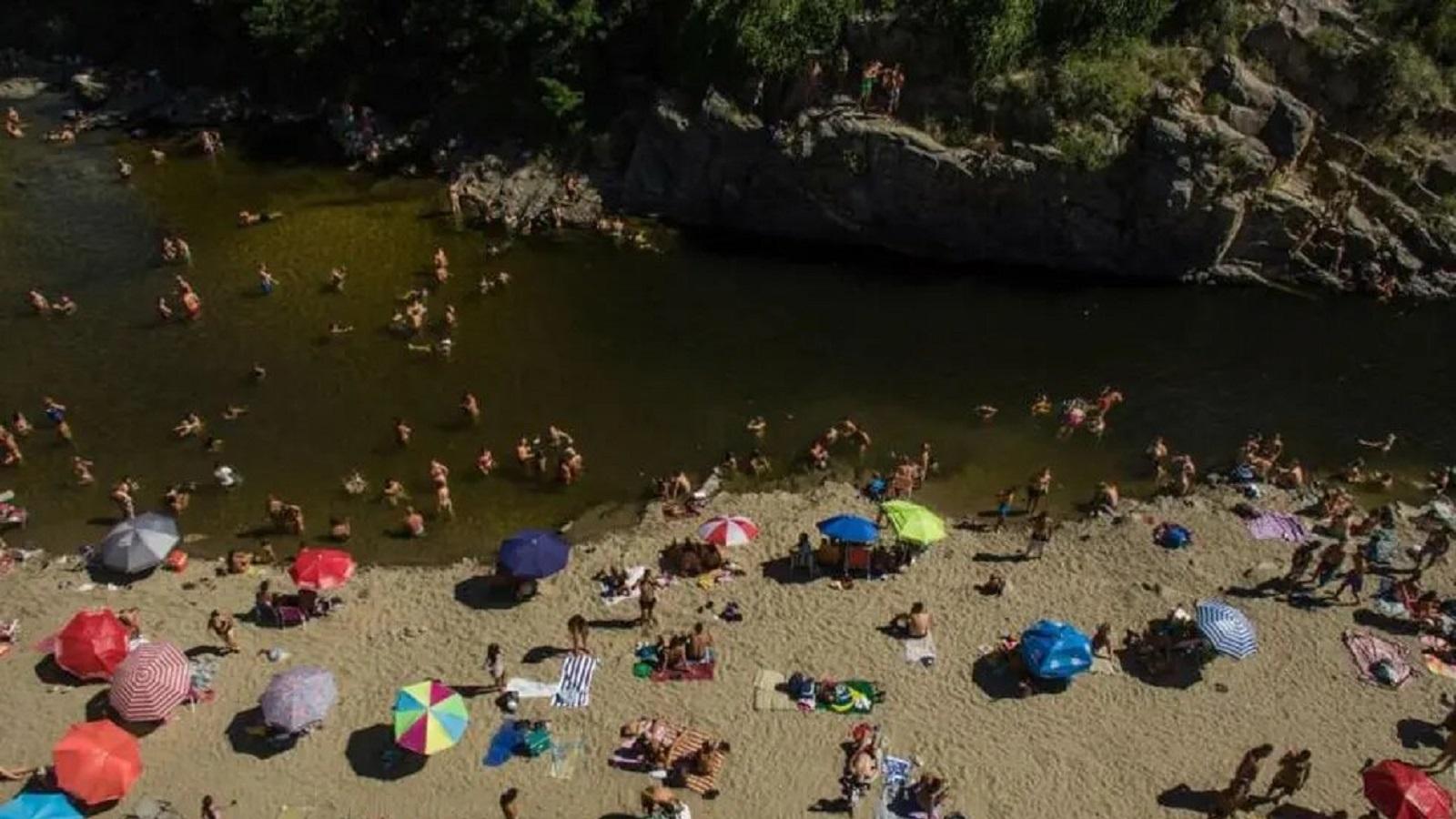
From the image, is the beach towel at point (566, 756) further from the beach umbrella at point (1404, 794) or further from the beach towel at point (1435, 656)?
the beach towel at point (1435, 656)

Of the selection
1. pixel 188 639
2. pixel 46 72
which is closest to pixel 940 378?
pixel 188 639

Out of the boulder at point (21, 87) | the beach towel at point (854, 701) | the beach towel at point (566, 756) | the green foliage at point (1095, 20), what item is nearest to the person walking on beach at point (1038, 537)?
the beach towel at point (854, 701)

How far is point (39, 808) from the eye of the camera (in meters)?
17.1

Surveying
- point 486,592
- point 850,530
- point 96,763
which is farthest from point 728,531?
point 96,763

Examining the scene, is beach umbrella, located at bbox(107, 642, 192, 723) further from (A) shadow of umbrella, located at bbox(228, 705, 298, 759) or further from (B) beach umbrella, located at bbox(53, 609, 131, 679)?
(A) shadow of umbrella, located at bbox(228, 705, 298, 759)

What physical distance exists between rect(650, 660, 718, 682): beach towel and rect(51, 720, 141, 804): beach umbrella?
30.3ft

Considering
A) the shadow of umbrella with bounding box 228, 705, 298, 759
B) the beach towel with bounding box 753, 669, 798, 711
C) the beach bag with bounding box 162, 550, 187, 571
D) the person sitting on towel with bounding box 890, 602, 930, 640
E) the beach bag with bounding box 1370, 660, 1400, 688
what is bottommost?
the shadow of umbrella with bounding box 228, 705, 298, 759

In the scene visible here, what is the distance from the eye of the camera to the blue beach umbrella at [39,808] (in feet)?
55.4

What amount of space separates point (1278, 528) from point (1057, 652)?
8.38 metres

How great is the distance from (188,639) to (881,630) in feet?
46.5

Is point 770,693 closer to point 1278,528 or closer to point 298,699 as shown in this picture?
point 298,699

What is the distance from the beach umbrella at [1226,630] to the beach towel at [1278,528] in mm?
4125

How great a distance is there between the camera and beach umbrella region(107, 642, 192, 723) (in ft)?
62.7

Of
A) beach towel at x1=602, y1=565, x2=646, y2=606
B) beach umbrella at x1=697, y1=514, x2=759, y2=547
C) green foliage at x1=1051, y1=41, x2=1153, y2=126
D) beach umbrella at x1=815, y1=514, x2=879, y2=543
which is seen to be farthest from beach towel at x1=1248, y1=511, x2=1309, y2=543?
beach towel at x1=602, y1=565, x2=646, y2=606
